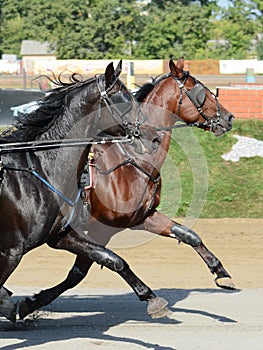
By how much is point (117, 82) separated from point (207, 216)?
321 inches

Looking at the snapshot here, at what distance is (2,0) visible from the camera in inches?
2788

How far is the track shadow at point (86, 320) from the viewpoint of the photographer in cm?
697

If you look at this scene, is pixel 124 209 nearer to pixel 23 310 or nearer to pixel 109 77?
pixel 23 310

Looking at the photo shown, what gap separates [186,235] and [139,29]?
154 feet

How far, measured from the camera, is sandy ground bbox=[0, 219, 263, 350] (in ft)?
22.6

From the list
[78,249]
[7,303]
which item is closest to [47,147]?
[78,249]

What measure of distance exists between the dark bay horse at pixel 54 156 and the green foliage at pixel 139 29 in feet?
145

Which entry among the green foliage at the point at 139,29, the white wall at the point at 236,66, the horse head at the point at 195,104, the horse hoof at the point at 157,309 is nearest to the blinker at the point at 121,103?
the horse hoof at the point at 157,309

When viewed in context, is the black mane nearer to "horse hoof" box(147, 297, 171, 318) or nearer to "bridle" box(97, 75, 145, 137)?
"bridle" box(97, 75, 145, 137)

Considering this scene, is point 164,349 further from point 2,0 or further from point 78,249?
point 2,0

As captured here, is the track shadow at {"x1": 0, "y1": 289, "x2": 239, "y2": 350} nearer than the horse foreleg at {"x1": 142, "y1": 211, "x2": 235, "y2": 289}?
Yes

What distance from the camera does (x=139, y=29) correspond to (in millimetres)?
53594

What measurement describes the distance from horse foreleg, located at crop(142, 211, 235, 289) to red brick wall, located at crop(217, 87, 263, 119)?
31.1ft

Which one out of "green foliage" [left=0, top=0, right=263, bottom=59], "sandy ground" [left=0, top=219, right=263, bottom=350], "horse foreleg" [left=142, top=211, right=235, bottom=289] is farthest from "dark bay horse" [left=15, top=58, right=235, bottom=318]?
"green foliage" [left=0, top=0, right=263, bottom=59]
